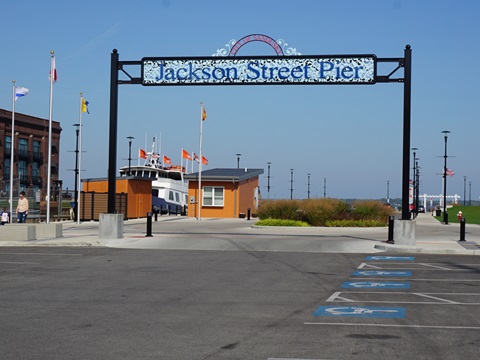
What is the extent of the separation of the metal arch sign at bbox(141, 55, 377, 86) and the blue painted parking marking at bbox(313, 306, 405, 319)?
14.2m

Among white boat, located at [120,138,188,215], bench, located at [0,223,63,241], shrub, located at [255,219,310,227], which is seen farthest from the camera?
white boat, located at [120,138,188,215]

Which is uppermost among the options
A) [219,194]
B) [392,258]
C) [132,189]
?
[132,189]

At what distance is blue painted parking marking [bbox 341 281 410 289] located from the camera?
1412cm

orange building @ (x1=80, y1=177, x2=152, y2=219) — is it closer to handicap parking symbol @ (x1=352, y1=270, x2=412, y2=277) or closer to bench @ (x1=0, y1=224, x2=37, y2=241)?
bench @ (x1=0, y1=224, x2=37, y2=241)

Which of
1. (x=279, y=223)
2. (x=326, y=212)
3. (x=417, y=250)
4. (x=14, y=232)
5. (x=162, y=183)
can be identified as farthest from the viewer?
(x=162, y=183)

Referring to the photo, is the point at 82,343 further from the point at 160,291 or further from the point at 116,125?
the point at 116,125

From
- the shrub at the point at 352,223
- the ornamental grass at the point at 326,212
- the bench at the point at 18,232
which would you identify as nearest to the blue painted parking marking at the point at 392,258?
the bench at the point at 18,232

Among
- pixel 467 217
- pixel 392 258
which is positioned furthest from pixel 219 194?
pixel 392 258

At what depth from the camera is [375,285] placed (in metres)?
14.5

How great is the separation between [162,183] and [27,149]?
89.6 ft

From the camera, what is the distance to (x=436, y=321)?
1013 centimetres

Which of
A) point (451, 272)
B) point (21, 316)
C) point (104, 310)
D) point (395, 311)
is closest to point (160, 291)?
point (104, 310)

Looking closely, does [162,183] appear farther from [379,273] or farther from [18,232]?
[379,273]

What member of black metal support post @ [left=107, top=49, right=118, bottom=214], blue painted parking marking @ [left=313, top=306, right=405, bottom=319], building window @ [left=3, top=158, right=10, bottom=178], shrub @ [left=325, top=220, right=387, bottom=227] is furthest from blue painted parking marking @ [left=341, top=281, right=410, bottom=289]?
building window @ [left=3, top=158, right=10, bottom=178]
